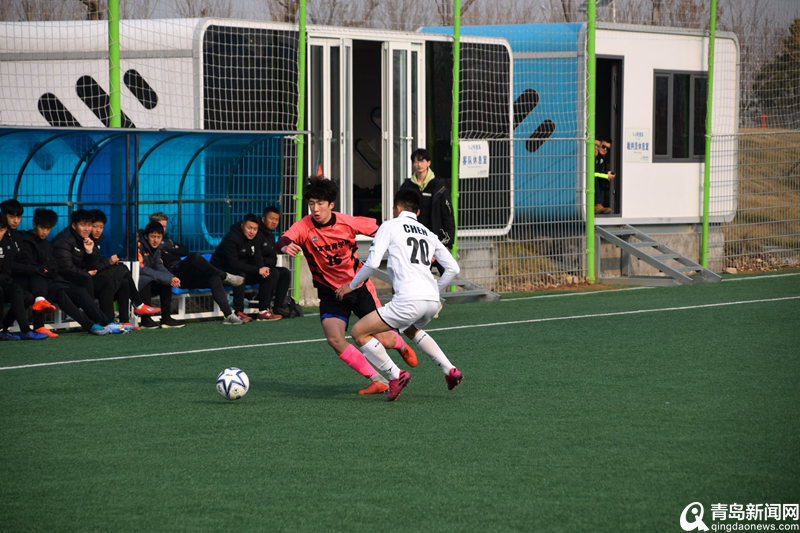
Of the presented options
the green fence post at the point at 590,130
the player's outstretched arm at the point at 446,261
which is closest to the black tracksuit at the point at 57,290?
the player's outstretched arm at the point at 446,261

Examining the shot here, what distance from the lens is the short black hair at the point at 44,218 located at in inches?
379

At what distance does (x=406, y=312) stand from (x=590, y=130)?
332 inches

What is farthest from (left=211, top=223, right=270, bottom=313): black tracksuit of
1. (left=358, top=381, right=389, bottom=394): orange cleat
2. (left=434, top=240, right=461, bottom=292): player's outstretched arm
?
(left=434, top=240, right=461, bottom=292): player's outstretched arm

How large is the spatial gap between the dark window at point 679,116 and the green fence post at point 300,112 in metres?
6.53

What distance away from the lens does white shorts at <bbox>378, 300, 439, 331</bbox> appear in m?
6.23

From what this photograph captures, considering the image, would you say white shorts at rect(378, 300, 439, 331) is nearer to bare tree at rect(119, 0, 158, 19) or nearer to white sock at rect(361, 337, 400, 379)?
white sock at rect(361, 337, 400, 379)

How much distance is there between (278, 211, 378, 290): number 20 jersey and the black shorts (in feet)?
0.29

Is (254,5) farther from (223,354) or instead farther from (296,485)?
(296,485)

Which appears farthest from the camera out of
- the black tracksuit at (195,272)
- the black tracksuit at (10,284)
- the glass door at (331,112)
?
the glass door at (331,112)

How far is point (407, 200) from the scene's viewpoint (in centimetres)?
665

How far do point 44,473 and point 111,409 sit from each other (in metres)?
1.51

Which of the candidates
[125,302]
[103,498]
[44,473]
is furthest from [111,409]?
[125,302]

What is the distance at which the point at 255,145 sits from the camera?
11.7 meters

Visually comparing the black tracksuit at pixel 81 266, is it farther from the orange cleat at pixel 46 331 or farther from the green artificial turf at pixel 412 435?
the green artificial turf at pixel 412 435
